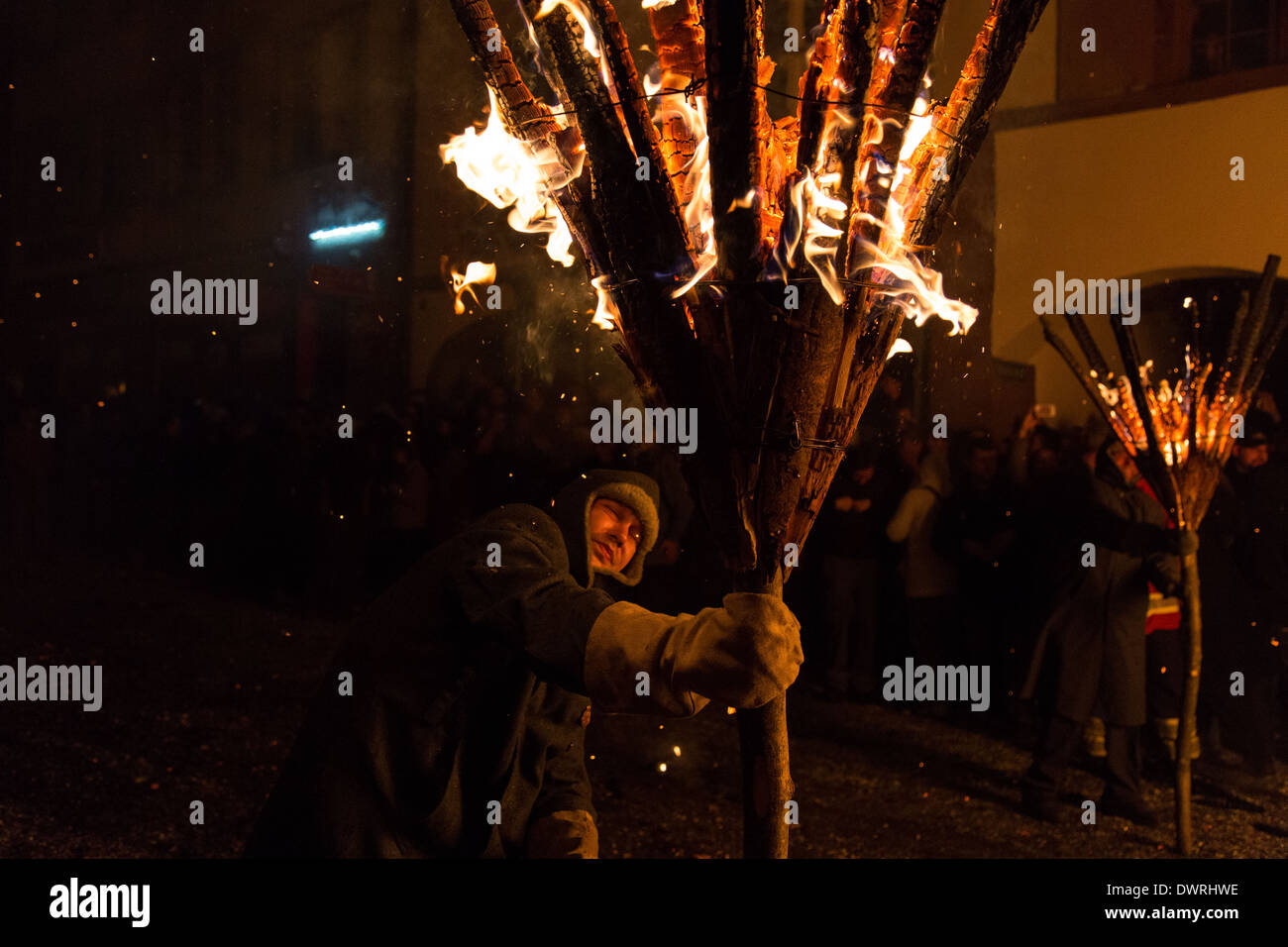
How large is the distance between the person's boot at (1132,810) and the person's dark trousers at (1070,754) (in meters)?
0.02

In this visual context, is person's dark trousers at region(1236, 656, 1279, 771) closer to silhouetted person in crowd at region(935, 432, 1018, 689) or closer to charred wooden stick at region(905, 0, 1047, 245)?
silhouetted person in crowd at region(935, 432, 1018, 689)

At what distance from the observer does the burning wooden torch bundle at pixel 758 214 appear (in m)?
2.11

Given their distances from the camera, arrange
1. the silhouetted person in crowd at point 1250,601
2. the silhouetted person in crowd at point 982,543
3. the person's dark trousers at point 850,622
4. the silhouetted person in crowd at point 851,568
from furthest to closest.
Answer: the person's dark trousers at point 850,622 < the silhouetted person in crowd at point 851,568 < the silhouetted person in crowd at point 982,543 < the silhouetted person in crowd at point 1250,601

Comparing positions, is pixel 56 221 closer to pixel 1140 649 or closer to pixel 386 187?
pixel 386 187

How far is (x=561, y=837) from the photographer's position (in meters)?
2.62

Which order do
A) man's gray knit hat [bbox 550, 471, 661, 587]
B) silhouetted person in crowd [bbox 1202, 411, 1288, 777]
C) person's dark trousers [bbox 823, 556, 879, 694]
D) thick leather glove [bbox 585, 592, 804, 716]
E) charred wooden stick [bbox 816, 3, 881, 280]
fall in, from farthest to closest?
person's dark trousers [bbox 823, 556, 879, 694] → silhouetted person in crowd [bbox 1202, 411, 1288, 777] → man's gray knit hat [bbox 550, 471, 661, 587] → charred wooden stick [bbox 816, 3, 881, 280] → thick leather glove [bbox 585, 592, 804, 716]

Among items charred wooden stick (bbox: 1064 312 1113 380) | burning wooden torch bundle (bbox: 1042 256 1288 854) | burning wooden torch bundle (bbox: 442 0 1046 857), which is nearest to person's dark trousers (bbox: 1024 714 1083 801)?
burning wooden torch bundle (bbox: 1042 256 1288 854)

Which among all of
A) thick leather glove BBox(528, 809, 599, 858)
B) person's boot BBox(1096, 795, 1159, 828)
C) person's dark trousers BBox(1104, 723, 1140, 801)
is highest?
thick leather glove BBox(528, 809, 599, 858)

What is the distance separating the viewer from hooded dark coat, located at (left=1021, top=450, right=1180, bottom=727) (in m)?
5.23

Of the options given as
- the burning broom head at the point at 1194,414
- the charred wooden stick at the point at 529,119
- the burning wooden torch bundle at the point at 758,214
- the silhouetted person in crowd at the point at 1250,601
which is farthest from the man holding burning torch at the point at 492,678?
the silhouetted person in crowd at the point at 1250,601

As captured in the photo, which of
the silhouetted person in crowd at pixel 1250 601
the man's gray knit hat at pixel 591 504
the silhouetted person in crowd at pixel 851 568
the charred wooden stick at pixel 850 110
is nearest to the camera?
the charred wooden stick at pixel 850 110

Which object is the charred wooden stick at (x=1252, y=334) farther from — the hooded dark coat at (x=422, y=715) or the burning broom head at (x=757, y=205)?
the hooded dark coat at (x=422, y=715)

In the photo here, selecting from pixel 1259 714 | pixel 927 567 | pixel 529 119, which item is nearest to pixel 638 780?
pixel 927 567

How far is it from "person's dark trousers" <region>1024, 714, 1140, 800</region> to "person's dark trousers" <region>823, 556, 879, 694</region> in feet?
6.00
